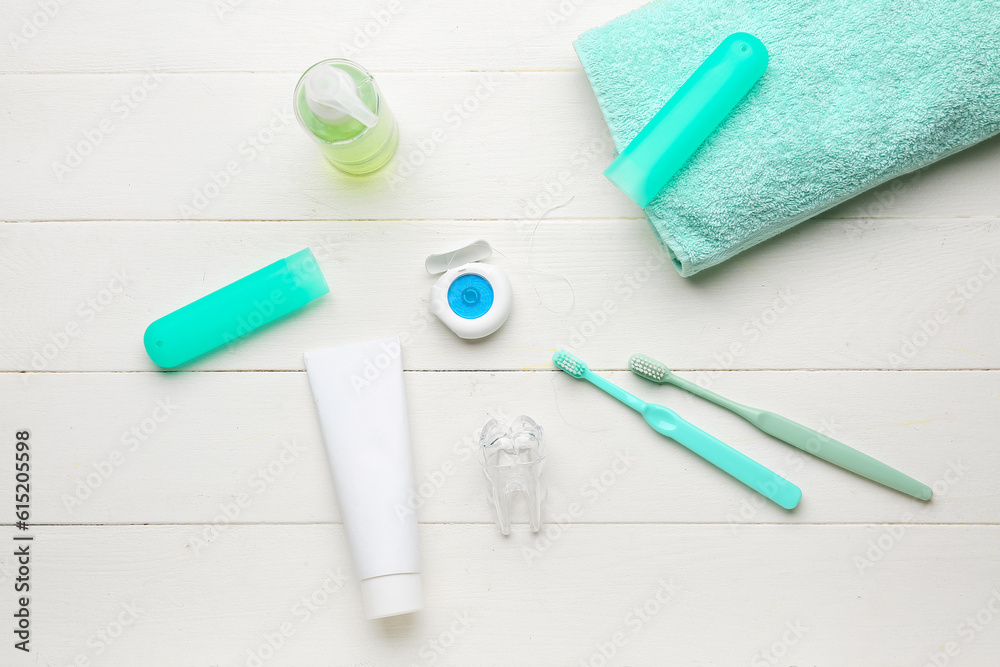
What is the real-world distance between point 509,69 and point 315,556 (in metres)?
0.61

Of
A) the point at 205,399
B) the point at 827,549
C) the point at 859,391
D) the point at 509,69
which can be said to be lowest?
the point at 827,549

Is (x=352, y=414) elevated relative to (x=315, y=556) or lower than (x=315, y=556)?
elevated

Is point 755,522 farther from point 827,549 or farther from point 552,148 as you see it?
point 552,148

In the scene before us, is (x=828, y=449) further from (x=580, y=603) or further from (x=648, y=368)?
(x=580, y=603)

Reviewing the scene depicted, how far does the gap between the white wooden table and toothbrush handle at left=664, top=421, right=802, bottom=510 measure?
0.02 metres

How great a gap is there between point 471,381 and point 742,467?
318 millimetres

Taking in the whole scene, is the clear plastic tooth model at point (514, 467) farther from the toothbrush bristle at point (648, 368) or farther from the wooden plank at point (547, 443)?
the toothbrush bristle at point (648, 368)

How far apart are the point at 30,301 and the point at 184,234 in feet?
0.66

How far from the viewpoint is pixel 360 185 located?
76 centimetres

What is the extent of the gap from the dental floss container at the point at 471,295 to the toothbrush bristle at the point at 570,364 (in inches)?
3.0

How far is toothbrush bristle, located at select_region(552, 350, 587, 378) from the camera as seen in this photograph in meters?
0.73

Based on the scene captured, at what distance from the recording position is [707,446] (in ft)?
2.35

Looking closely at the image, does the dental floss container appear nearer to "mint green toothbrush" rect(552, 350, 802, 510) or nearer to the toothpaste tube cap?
"mint green toothbrush" rect(552, 350, 802, 510)

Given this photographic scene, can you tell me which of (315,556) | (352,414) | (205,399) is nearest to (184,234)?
(205,399)
